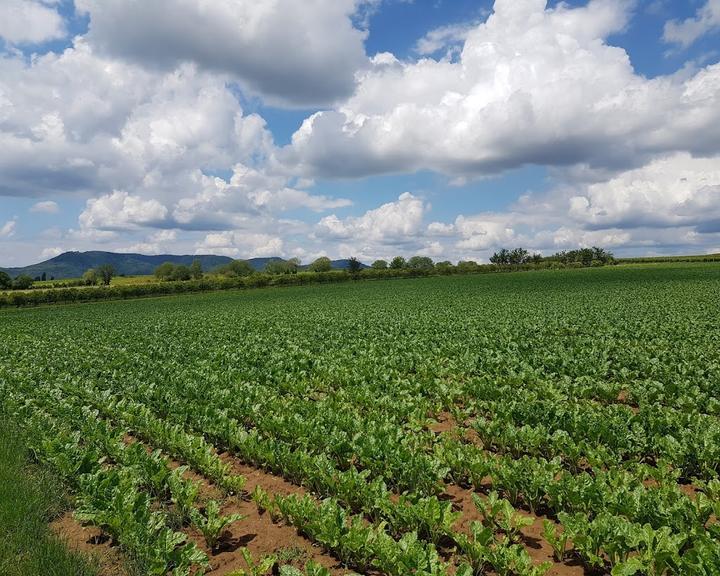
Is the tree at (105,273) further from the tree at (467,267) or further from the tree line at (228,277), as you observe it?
the tree at (467,267)

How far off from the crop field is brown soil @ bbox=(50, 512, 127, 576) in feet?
0.16

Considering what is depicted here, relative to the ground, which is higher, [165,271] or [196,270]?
[165,271]

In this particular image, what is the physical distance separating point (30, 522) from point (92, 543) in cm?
88

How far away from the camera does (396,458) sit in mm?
7172

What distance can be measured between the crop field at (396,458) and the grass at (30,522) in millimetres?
325

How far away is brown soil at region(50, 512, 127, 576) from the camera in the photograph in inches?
219

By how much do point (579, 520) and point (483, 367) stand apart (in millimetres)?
9001

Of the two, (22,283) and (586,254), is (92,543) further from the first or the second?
(586,254)

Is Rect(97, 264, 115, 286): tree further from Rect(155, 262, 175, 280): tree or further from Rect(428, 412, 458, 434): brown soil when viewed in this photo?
Rect(428, 412, 458, 434): brown soil

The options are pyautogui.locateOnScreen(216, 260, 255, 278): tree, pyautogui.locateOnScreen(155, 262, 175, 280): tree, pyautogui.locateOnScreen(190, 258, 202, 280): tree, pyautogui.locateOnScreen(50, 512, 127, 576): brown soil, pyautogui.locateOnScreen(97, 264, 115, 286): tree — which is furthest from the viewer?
pyautogui.locateOnScreen(216, 260, 255, 278): tree

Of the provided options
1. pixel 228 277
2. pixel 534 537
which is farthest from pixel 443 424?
pixel 228 277

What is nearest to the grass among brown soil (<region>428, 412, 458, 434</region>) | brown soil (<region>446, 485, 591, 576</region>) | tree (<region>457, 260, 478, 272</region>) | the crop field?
the crop field

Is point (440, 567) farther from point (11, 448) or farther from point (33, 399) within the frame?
point (33, 399)

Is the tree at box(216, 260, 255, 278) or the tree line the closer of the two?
the tree line
